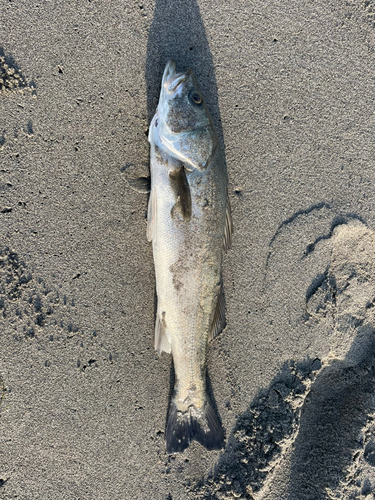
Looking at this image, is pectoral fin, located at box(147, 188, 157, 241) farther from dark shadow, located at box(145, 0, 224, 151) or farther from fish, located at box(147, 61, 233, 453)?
dark shadow, located at box(145, 0, 224, 151)

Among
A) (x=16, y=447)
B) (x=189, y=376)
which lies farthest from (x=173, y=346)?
(x=16, y=447)

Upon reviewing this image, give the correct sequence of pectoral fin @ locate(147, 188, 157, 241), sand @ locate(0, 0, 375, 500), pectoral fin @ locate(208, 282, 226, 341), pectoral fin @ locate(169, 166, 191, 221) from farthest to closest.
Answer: sand @ locate(0, 0, 375, 500)
pectoral fin @ locate(208, 282, 226, 341)
pectoral fin @ locate(147, 188, 157, 241)
pectoral fin @ locate(169, 166, 191, 221)

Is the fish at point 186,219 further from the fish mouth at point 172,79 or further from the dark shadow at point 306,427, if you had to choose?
the dark shadow at point 306,427

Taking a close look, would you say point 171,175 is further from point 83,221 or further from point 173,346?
point 173,346

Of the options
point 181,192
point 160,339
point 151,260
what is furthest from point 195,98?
point 160,339

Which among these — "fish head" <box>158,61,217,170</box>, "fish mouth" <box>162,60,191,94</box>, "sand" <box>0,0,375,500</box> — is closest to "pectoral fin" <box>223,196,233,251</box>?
"sand" <box>0,0,375,500</box>

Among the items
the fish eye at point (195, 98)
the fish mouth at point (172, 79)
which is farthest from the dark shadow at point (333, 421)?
the fish mouth at point (172, 79)

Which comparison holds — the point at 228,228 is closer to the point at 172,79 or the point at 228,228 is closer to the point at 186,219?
the point at 186,219
